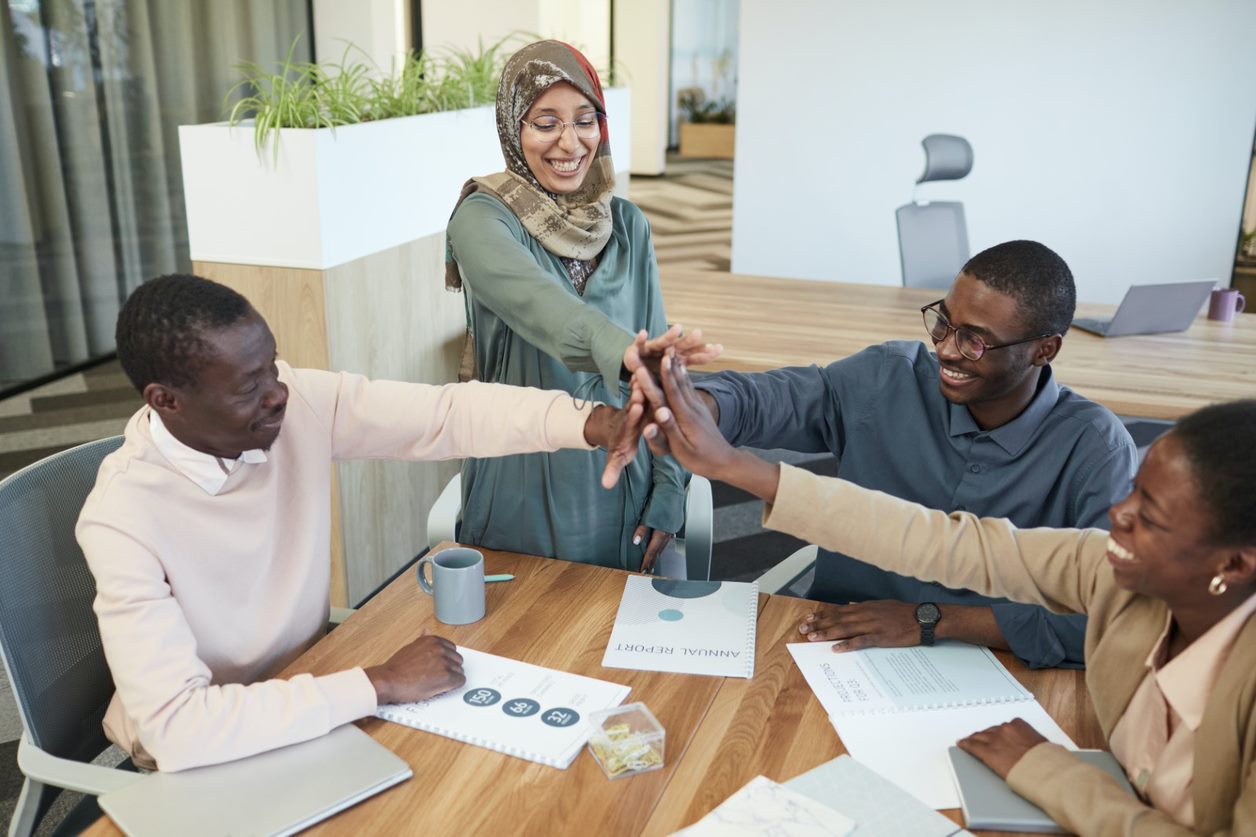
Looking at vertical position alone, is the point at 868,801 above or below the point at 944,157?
below

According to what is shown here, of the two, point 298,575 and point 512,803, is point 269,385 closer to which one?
point 298,575

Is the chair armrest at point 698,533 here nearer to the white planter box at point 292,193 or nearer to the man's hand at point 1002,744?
the man's hand at point 1002,744

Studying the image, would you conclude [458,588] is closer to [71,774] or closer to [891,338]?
[71,774]

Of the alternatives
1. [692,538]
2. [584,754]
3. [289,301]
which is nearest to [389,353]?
[289,301]

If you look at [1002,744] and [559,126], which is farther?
[559,126]

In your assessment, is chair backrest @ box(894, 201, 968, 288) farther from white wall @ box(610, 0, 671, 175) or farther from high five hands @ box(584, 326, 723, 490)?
white wall @ box(610, 0, 671, 175)

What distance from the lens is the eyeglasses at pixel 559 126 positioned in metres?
1.96

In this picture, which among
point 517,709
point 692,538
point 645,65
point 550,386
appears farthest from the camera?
point 645,65

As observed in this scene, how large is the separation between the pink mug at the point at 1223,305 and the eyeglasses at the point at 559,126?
10.1ft

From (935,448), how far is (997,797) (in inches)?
28.3

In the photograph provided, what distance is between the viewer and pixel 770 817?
1245 mm

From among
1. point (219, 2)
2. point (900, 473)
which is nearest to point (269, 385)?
point (900, 473)

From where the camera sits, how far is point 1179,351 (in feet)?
11.9

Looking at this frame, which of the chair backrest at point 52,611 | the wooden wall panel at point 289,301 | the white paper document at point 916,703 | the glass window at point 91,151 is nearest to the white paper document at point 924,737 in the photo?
the white paper document at point 916,703
